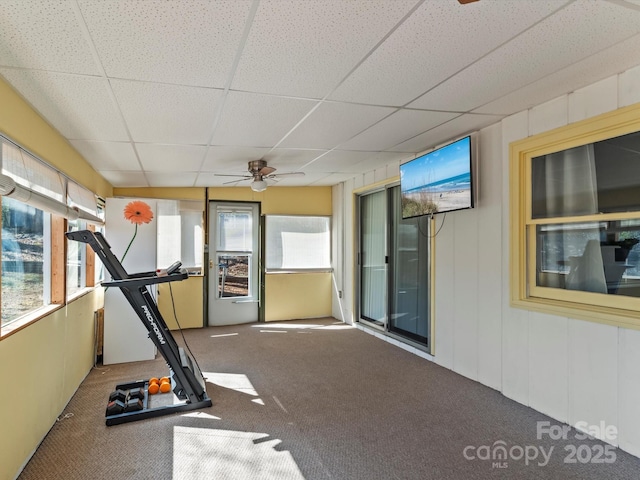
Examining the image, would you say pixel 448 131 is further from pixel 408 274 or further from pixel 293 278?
pixel 293 278

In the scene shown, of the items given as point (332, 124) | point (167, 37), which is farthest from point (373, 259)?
point (167, 37)

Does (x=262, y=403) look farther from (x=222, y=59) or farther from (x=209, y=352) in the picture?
(x=222, y=59)

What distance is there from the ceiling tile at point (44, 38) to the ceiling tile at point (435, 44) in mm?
1447

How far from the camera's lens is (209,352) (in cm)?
471

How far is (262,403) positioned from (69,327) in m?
1.83

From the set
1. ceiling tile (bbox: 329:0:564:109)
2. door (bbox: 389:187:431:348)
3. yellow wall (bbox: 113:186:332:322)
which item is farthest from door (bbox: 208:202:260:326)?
ceiling tile (bbox: 329:0:564:109)

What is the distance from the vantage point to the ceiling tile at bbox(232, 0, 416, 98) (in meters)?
1.63

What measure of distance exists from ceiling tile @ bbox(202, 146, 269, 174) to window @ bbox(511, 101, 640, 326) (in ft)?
8.43

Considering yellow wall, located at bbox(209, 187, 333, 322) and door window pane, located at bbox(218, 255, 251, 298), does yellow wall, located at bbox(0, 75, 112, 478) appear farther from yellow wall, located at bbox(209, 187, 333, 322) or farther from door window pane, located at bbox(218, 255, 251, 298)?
yellow wall, located at bbox(209, 187, 333, 322)

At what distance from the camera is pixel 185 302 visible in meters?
6.12

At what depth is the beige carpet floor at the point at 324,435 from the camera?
2.25 m

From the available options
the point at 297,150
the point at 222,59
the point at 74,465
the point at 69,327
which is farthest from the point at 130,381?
the point at 222,59

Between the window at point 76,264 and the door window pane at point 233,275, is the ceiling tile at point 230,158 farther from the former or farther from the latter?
the door window pane at point 233,275

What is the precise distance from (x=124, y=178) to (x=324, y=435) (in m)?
4.34
